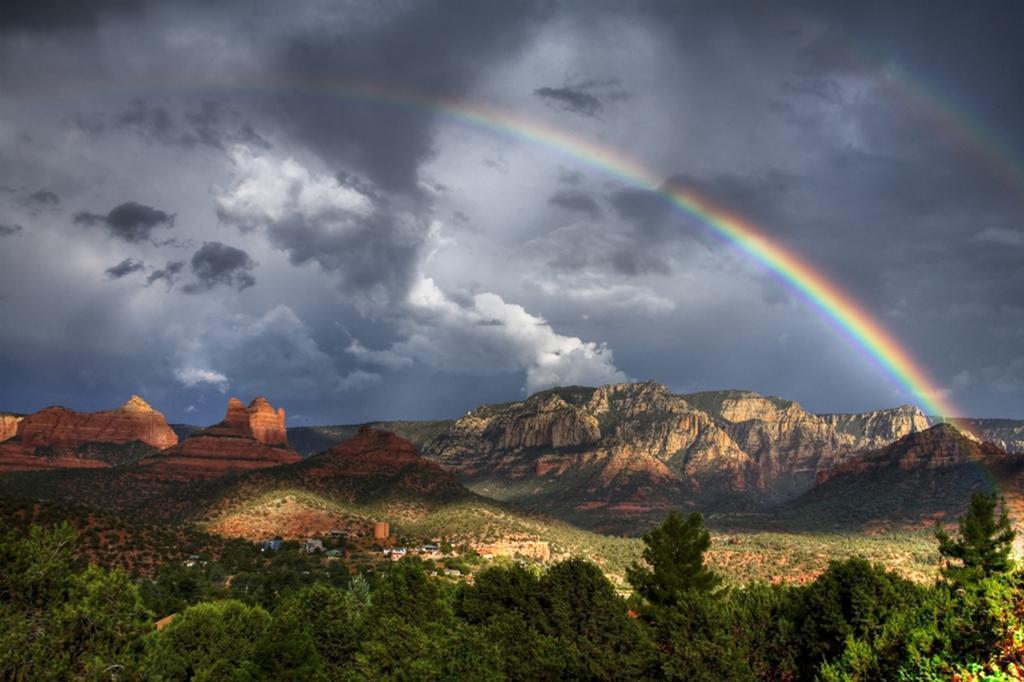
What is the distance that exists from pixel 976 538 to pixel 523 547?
6978 cm

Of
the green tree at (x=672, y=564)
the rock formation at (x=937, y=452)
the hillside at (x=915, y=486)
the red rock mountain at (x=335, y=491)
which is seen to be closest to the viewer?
the green tree at (x=672, y=564)

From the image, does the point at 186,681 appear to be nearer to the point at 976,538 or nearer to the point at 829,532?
the point at 976,538

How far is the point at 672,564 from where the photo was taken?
53219mm

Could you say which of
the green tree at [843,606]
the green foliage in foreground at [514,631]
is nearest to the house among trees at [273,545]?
the green foliage in foreground at [514,631]

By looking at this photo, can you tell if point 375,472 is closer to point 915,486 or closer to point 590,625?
point 915,486

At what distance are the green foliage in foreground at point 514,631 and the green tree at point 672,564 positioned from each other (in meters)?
0.82

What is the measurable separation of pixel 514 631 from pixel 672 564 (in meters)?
21.8

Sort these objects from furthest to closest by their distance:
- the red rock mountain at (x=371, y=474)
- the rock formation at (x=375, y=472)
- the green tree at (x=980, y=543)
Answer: the rock formation at (x=375, y=472) → the red rock mountain at (x=371, y=474) → the green tree at (x=980, y=543)

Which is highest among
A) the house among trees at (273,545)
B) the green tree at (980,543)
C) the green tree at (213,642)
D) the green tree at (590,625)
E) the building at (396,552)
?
the green tree at (980,543)

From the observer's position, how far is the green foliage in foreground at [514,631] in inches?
819

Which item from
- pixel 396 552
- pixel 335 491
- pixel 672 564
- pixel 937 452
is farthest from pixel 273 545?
pixel 937 452

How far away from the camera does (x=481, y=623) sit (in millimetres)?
42156

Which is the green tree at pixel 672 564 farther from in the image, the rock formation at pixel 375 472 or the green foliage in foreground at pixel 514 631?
the rock formation at pixel 375 472

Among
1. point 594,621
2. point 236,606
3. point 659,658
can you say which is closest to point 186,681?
point 236,606
